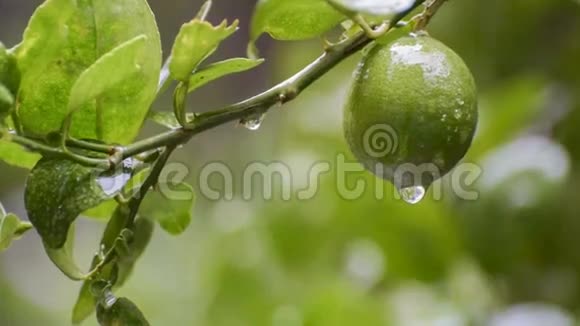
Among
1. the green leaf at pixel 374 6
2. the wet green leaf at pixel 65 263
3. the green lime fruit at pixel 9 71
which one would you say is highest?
the green leaf at pixel 374 6

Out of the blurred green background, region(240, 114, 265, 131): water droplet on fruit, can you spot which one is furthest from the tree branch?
the blurred green background

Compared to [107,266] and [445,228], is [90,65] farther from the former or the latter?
[445,228]

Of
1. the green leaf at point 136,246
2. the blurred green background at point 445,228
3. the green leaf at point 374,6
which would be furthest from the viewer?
the blurred green background at point 445,228

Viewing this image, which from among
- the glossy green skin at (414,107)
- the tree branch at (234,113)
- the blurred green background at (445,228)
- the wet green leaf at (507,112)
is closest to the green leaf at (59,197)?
the tree branch at (234,113)

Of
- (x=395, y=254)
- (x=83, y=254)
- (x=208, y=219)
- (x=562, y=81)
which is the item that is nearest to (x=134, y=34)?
(x=395, y=254)

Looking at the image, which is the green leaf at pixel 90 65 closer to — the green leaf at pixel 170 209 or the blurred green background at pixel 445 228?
the green leaf at pixel 170 209

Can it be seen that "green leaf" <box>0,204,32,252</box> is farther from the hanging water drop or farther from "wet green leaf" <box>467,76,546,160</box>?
"wet green leaf" <box>467,76,546,160</box>

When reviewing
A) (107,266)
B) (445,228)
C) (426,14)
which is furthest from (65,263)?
(445,228)
